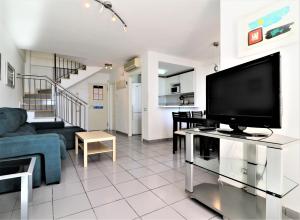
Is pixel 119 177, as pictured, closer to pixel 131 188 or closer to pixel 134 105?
pixel 131 188

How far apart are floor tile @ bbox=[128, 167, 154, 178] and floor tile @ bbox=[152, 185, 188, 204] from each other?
45cm

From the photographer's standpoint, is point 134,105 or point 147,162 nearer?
point 147,162

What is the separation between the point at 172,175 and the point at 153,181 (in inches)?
13.3

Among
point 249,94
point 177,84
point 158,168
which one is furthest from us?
point 177,84

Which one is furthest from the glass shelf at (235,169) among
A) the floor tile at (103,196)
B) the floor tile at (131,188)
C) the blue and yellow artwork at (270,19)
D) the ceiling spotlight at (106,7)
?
the ceiling spotlight at (106,7)

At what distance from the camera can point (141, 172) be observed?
7.98 ft

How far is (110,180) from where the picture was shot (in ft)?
7.12

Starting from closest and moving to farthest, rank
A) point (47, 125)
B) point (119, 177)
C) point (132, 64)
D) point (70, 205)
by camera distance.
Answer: point (70, 205)
point (119, 177)
point (47, 125)
point (132, 64)

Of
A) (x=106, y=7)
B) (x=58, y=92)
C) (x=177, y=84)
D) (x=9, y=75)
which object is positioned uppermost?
(x=106, y=7)

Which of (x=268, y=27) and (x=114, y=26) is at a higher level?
(x=114, y=26)

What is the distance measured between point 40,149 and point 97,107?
16.5 ft

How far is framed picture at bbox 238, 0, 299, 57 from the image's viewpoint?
1.42 m

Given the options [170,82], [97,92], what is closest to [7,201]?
[97,92]

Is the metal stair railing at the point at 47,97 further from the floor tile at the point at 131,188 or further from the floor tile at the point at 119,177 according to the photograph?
the floor tile at the point at 131,188
